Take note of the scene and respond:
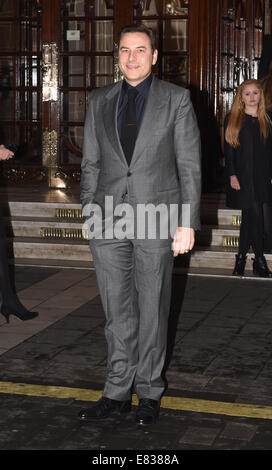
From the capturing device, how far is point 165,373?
522 centimetres

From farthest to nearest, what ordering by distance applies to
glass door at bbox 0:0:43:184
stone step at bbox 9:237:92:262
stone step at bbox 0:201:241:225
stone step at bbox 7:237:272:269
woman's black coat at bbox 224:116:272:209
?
glass door at bbox 0:0:43:184
stone step at bbox 0:201:241:225
stone step at bbox 9:237:92:262
stone step at bbox 7:237:272:269
woman's black coat at bbox 224:116:272:209

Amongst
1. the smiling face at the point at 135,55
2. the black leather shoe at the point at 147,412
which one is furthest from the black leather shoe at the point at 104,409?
the smiling face at the point at 135,55

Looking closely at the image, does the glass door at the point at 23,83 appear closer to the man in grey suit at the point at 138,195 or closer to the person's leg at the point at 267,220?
the person's leg at the point at 267,220

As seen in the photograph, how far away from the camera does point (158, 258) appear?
422cm

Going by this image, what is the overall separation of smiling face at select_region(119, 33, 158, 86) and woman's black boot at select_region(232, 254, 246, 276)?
415cm

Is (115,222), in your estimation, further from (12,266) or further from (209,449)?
(12,266)

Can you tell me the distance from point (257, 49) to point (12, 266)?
16.2ft

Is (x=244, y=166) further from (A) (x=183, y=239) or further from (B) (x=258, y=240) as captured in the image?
(A) (x=183, y=239)

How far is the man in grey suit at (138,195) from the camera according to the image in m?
4.15

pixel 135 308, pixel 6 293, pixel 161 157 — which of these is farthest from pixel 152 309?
pixel 6 293

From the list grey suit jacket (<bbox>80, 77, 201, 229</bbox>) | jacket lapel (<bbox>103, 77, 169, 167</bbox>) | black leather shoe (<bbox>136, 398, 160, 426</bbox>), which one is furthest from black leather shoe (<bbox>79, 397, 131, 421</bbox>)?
jacket lapel (<bbox>103, 77, 169, 167</bbox>)

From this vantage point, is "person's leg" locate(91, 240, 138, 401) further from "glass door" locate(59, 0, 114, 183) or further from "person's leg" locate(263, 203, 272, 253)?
"glass door" locate(59, 0, 114, 183)

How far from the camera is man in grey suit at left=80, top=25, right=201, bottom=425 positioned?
415 centimetres

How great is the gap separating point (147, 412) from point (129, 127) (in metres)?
1.36
